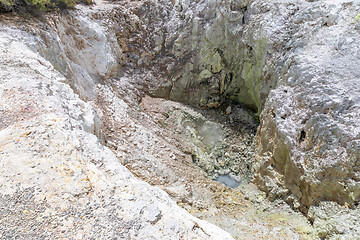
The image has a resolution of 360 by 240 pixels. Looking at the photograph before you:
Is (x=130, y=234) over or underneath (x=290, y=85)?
underneath

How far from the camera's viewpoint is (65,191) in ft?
9.26

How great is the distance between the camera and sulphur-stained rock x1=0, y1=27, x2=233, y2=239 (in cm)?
251

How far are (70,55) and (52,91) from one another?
4.62 m

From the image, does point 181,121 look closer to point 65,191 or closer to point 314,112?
point 314,112

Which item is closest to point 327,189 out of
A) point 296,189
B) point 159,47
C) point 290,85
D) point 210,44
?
point 296,189

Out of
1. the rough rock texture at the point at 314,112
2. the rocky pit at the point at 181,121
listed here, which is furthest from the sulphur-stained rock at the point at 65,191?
the rough rock texture at the point at 314,112

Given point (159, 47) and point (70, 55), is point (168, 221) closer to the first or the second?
point (70, 55)

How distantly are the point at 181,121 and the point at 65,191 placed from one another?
810 cm

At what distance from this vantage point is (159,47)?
1159 cm

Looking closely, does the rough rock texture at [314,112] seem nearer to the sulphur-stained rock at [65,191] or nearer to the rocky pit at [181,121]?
the rocky pit at [181,121]

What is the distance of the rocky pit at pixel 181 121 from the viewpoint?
286cm

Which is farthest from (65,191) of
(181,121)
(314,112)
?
(181,121)

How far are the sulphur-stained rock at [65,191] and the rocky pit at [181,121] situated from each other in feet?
0.06

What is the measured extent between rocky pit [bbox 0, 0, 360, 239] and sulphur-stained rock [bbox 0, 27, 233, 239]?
0.02 meters
